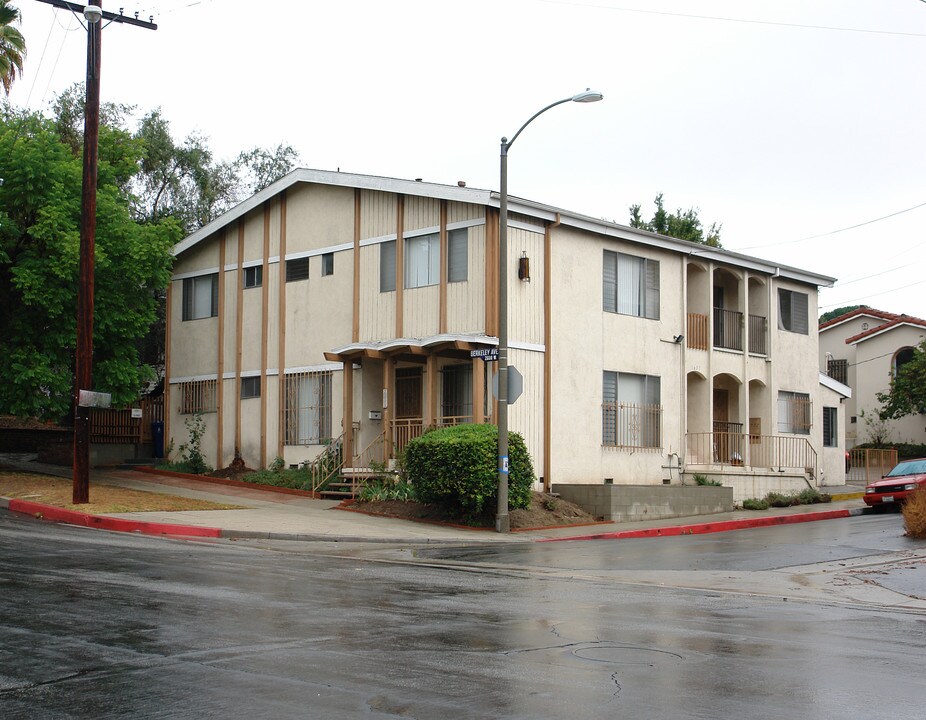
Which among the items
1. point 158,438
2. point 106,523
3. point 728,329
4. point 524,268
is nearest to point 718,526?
point 524,268

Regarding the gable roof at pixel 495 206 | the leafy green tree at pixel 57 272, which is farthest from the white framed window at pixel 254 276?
the leafy green tree at pixel 57 272

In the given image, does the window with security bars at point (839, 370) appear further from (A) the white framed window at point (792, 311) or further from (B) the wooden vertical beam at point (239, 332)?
(B) the wooden vertical beam at point (239, 332)

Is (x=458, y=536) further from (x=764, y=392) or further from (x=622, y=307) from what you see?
(x=764, y=392)

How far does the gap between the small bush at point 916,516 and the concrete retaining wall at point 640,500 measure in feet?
20.8

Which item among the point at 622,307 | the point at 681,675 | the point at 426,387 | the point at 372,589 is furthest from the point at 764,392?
the point at 681,675

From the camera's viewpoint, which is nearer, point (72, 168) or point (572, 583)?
point (572, 583)

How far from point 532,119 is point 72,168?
11.9 m

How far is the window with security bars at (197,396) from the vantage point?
3206 centimetres

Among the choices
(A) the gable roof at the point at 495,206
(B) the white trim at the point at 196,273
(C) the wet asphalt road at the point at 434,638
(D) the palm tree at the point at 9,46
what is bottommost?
(C) the wet asphalt road at the point at 434,638

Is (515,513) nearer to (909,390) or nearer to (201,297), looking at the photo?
(201,297)

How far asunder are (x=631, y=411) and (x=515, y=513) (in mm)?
6505

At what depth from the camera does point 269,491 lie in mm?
27828

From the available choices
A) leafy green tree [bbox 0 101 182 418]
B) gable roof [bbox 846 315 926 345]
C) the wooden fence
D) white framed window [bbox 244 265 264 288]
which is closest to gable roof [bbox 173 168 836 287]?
white framed window [bbox 244 265 264 288]

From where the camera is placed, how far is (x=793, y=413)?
110 feet
